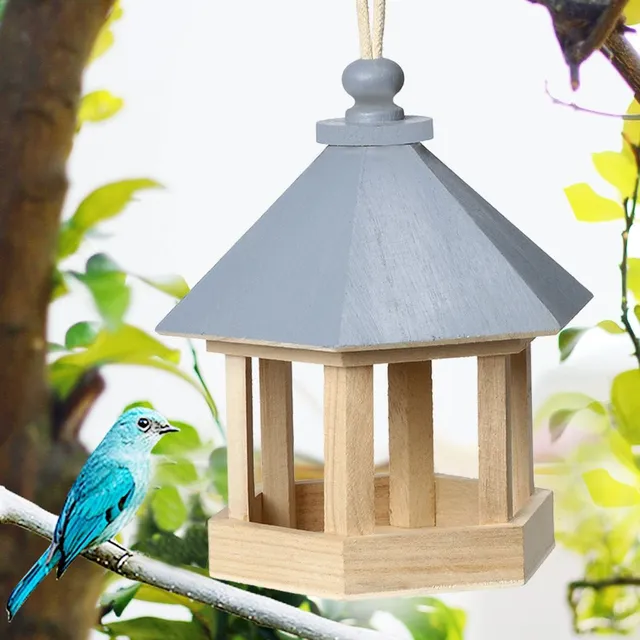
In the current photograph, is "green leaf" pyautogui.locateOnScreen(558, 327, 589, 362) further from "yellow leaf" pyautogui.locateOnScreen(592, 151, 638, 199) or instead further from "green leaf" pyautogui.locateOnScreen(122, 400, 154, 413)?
"green leaf" pyautogui.locateOnScreen(122, 400, 154, 413)

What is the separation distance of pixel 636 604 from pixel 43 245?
90 centimetres

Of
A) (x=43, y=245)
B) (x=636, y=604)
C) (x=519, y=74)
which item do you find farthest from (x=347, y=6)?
(x=636, y=604)

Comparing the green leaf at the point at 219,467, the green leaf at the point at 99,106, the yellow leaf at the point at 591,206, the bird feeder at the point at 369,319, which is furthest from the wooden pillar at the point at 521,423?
the green leaf at the point at 99,106

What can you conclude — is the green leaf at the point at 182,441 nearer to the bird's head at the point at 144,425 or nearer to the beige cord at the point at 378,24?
the bird's head at the point at 144,425

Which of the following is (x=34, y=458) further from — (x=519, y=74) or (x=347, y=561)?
(x=347, y=561)

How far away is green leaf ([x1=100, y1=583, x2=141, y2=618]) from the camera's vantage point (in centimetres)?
174

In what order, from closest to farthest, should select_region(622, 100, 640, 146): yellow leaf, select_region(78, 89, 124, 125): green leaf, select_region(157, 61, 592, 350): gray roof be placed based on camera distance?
select_region(157, 61, 592, 350): gray roof < select_region(622, 100, 640, 146): yellow leaf < select_region(78, 89, 124, 125): green leaf

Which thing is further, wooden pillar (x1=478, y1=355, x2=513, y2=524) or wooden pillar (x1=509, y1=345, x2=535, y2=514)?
wooden pillar (x1=509, y1=345, x2=535, y2=514)

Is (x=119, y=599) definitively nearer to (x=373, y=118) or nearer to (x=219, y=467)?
(x=219, y=467)

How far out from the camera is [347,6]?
1654 mm

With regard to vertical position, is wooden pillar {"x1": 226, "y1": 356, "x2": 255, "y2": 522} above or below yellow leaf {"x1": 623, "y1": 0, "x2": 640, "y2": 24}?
below

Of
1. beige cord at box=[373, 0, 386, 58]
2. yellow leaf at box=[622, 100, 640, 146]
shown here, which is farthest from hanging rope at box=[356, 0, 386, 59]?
yellow leaf at box=[622, 100, 640, 146]

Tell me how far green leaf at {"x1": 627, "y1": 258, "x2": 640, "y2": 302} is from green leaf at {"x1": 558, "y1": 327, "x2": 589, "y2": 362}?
0.08m

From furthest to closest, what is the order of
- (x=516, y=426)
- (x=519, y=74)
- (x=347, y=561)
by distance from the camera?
(x=519, y=74) < (x=516, y=426) < (x=347, y=561)
